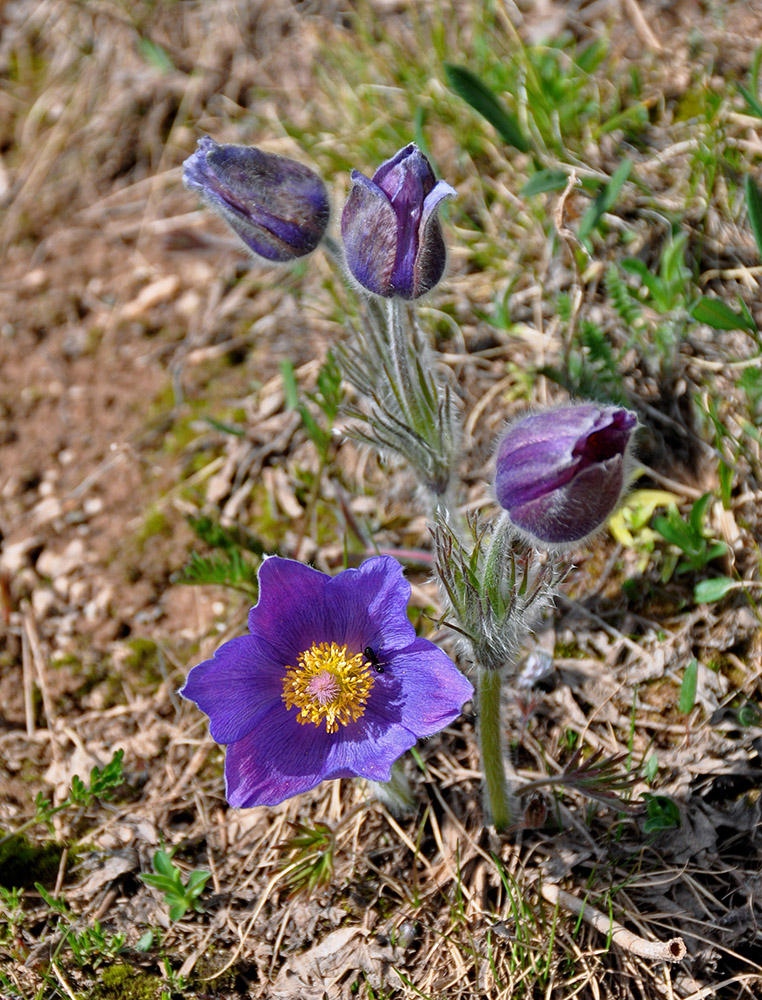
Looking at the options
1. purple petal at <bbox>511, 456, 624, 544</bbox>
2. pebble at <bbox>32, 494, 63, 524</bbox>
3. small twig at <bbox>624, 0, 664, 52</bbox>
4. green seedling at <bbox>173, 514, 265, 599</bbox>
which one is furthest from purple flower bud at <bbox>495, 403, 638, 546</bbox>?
small twig at <bbox>624, 0, 664, 52</bbox>

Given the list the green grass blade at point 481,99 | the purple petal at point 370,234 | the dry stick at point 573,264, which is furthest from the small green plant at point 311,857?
the green grass blade at point 481,99

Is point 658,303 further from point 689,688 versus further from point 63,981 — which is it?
point 63,981

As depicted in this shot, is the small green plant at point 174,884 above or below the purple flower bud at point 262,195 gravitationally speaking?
below

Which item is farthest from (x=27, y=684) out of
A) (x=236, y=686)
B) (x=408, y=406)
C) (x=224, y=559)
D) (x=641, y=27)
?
(x=641, y=27)

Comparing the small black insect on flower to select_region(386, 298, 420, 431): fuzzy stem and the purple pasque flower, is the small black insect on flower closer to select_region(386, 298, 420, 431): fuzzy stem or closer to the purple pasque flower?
the purple pasque flower

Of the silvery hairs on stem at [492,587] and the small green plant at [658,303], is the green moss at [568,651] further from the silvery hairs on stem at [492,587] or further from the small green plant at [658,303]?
the small green plant at [658,303]

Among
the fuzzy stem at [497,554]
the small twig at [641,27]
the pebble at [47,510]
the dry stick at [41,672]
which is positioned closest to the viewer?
the fuzzy stem at [497,554]
